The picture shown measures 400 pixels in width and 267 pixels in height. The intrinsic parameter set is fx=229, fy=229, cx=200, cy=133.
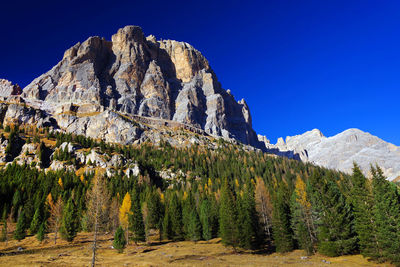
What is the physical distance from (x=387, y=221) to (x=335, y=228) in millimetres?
7794

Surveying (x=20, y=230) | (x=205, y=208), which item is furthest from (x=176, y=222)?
(x=20, y=230)

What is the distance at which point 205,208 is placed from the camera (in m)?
61.5

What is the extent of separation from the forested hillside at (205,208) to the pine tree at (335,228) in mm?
142

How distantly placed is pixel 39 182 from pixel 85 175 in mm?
21295

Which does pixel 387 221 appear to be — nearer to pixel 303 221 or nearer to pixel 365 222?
pixel 365 222

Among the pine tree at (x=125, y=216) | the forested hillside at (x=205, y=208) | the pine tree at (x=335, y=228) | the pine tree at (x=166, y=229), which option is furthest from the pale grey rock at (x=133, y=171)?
the pine tree at (x=335, y=228)

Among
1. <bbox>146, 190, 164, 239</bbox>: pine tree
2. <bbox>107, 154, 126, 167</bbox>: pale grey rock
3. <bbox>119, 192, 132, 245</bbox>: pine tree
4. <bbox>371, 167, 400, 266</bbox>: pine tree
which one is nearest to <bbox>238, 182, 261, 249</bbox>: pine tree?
<bbox>371, 167, 400, 266</bbox>: pine tree

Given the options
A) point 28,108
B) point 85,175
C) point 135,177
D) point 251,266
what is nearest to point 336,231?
point 251,266

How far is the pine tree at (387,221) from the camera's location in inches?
1161

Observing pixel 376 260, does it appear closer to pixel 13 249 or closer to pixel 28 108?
pixel 13 249

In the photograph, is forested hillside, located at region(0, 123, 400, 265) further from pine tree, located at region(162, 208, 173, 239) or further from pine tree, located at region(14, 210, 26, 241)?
pine tree, located at region(162, 208, 173, 239)

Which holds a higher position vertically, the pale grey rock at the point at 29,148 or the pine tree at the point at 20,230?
the pale grey rock at the point at 29,148

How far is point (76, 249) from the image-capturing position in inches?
1745

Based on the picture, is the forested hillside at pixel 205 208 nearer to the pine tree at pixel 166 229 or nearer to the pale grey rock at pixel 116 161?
the pine tree at pixel 166 229
